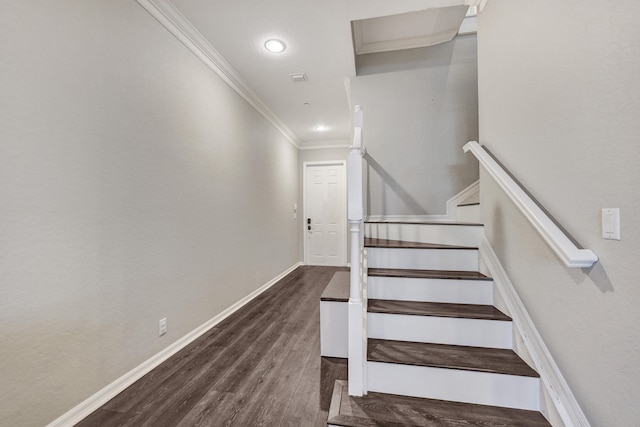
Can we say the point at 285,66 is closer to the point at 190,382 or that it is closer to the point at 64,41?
the point at 64,41

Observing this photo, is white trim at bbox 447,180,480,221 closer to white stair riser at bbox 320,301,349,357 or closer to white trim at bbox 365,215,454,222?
white trim at bbox 365,215,454,222

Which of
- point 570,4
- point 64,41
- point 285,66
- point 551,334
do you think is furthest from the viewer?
point 285,66

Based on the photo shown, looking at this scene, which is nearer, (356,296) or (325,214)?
(356,296)

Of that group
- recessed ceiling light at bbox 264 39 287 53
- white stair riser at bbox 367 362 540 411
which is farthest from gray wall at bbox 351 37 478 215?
white stair riser at bbox 367 362 540 411

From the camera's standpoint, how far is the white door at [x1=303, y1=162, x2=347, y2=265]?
18.6 ft

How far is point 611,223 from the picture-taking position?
0.93 meters

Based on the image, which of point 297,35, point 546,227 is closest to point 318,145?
point 297,35

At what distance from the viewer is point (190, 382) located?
175cm

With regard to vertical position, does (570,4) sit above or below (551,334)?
above

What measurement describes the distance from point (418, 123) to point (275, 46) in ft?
5.88

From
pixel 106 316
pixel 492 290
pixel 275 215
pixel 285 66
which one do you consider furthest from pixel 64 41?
pixel 275 215

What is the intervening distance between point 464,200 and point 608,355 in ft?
7.29

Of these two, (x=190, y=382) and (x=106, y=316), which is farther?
(x=190, y=382)

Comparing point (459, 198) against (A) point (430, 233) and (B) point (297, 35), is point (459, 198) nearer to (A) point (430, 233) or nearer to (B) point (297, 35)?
(A) point (430, 233)
